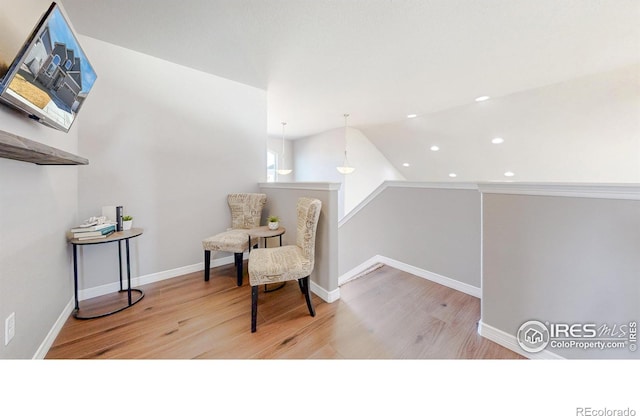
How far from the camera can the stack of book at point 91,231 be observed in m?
1.84

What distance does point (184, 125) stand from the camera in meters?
2.69

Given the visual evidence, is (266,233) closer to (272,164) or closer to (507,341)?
(507,341)

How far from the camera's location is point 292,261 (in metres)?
1.86

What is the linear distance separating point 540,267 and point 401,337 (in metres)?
1.02

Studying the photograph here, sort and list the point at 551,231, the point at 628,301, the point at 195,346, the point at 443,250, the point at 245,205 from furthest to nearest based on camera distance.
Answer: the point at 245,205 → the point at 443,250 → the point at 195,346 → the point at 551,231 → the point at 628,301

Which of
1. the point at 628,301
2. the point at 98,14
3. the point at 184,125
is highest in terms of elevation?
the point at 98,14

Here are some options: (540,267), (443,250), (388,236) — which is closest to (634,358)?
(540,267)

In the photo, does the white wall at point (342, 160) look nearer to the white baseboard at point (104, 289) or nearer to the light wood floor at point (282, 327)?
the white baseboard at point (104, 289)

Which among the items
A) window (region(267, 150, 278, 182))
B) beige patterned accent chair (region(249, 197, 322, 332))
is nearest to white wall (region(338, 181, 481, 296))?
beige patterned accent chair (region(249, 197, 322, 332))

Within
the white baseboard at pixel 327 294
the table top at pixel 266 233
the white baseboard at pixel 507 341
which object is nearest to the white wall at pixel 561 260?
the white baseboard at pixel 507 341

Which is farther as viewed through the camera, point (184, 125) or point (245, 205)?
point (245, 205)

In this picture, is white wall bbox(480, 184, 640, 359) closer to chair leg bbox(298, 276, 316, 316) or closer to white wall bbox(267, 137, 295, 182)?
chair leg bbox(298, 276, 316, 316)

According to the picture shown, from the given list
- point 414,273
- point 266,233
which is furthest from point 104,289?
point 414,273

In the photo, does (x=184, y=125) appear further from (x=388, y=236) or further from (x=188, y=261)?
(x=388, y=236)
